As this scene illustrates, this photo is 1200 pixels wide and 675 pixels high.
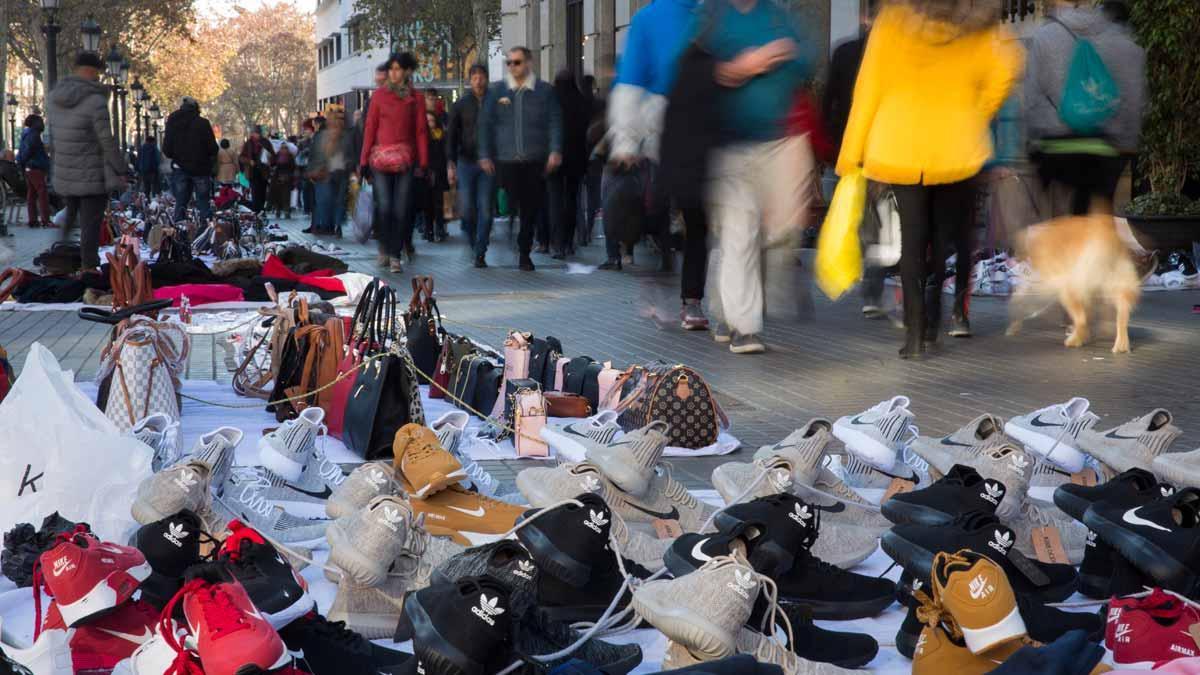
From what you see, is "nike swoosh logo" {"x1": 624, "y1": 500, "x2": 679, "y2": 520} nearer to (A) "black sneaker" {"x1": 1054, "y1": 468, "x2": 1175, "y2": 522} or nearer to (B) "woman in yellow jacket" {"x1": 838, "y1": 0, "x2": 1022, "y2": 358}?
(A) "black sneaker" {"x1": 1054, "y1": 468, "x2": 1175, "y2": 522}

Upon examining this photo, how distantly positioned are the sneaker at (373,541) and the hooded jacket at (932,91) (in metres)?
5.64

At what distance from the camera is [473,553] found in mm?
3172

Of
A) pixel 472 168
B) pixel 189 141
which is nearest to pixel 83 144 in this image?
pixel 472 168

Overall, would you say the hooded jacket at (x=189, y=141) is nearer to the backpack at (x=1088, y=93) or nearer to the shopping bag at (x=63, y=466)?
the backpack at (x=1088, y=93)

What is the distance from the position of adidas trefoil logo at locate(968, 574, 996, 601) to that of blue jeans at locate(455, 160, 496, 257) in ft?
42.0

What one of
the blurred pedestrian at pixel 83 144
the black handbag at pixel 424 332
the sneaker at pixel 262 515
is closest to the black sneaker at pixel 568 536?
the sneaker at pixel 262 515

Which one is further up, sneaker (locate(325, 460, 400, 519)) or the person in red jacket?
the person in red jacket

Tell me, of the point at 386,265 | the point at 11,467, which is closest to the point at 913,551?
the point at 11,467

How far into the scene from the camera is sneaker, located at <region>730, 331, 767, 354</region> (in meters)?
9.43

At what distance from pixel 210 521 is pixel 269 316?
4142 mm

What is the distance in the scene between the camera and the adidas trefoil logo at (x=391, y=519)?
3.42 metres

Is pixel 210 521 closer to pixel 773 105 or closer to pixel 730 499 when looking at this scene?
pixel 730 499

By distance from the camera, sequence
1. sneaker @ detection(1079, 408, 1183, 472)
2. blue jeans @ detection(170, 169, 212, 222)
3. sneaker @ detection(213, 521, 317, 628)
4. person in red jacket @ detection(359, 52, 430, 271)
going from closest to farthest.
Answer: sneaker @ detection(213, 521, 317, 628), sneaker @ detection(1079, 408, 1183, 472), person in red jacket @ detection(359, 52, 430, 271), blue jeans @ detection(170, 169, 212, 222)

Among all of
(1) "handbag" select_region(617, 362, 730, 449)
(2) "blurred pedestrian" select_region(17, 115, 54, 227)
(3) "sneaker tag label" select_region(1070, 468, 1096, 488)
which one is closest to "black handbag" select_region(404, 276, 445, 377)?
(1) "handbag" select_region(617, 362, 730, 449)
